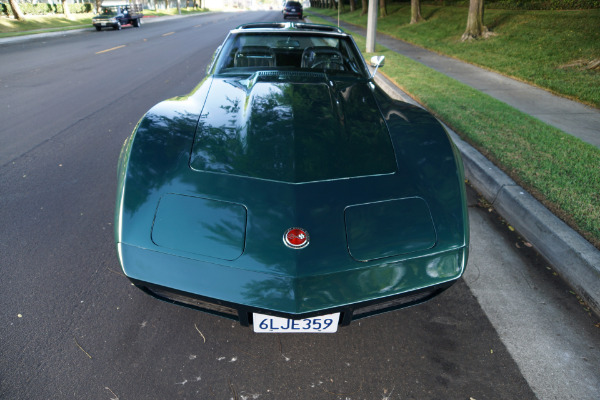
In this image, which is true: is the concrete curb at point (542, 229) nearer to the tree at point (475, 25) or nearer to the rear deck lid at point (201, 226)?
the rear deck lid at point (201, 226)

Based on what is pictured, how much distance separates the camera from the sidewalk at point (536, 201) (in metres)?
2.42

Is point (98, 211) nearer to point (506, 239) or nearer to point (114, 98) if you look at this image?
point (506, 239)

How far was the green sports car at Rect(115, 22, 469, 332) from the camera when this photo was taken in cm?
159

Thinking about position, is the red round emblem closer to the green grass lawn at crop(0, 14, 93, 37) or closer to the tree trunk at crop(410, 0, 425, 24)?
the tree trunk at crop(410, 0, 425, 24)

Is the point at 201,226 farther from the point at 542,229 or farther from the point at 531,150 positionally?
the point at 531,150

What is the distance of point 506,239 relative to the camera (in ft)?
9.72

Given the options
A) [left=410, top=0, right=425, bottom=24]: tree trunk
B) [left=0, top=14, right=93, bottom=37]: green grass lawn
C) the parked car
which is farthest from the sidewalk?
the parked car

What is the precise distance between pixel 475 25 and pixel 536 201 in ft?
37.9

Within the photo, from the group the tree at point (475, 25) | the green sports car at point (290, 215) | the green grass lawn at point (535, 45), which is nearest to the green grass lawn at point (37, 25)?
the green grass lawn at point (535, 45)

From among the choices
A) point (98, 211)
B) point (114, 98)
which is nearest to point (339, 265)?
point (98, 211)

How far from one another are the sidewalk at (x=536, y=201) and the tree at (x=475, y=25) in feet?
19.4

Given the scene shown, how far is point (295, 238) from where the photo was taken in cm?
162

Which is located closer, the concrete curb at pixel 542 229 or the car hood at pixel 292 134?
the car hood at pixel 292 134

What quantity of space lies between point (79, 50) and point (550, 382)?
51.3ft
